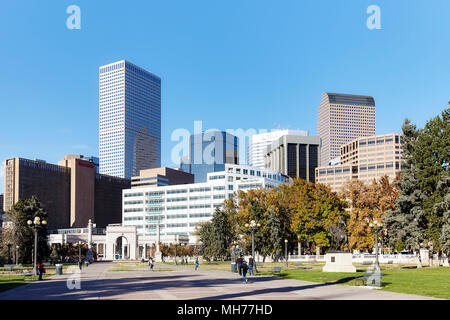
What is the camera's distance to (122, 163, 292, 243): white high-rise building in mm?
177000

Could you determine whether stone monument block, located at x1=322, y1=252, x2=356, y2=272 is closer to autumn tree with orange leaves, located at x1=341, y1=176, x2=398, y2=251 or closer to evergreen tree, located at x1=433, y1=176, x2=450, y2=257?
evergreen tree, located at x1=433, y1=176, x2=450, y2=257

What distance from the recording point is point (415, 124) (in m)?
68.2

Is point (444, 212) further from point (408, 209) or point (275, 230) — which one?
point (275, 230)

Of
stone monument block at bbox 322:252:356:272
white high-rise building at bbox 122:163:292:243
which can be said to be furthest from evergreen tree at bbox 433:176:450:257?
white high-rise building at bbox 122:163:292:243

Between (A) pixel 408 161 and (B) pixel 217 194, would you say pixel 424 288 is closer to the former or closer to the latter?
(A) pixel 408 161

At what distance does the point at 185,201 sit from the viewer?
18450cm

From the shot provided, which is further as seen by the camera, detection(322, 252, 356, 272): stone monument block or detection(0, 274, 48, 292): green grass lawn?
detection(322, 252, 356, 272): stone monument block

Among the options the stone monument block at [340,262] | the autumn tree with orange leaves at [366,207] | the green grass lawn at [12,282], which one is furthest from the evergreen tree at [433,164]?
the green grass lawn at [12,282]

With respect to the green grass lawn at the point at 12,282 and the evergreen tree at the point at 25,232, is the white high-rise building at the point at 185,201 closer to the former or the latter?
the evergreen tree at the point at 25,232

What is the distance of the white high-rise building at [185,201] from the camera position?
177000 millimetres

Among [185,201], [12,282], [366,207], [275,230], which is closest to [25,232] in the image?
[275,230]

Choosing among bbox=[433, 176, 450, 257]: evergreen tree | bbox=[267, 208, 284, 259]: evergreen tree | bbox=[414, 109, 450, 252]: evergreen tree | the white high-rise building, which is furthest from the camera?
the white high-rise building
